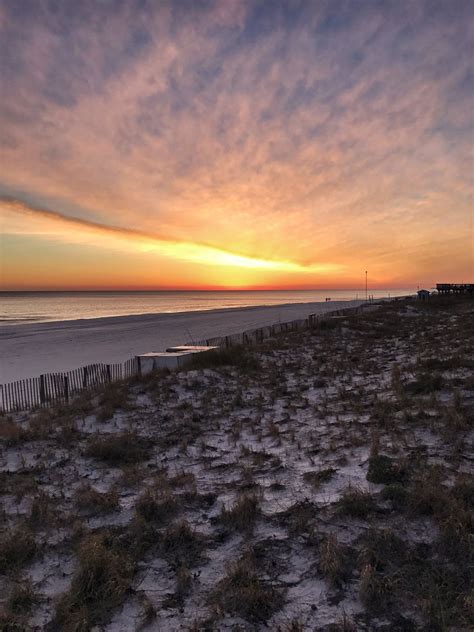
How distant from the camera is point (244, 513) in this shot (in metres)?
5.28

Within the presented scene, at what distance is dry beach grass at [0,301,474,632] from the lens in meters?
3.76

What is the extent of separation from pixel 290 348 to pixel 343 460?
1324 cm

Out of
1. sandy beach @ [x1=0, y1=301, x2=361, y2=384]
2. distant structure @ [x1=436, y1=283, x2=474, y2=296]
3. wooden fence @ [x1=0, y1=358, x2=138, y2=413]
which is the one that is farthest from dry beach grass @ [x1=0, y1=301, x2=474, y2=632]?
distant structure @ [x1=436, y1=283, x2=474, y2=296]

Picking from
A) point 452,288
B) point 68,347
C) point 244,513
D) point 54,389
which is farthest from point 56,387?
point 452,288

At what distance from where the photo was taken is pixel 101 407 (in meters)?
10.8

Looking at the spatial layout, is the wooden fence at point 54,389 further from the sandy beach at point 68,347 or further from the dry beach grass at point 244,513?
the sandy beach at point 68,347

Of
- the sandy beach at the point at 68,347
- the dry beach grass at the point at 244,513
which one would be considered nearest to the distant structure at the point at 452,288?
the sandy beach at the point at 68,347

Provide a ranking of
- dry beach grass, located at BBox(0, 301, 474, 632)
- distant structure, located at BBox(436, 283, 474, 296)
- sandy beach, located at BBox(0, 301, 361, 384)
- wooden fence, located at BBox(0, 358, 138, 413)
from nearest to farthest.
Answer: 1. dry beach grass, located at BBox(0, 301, 474, 632)
2. wooden fence, located at BBox(0, 358, 138, 413)
3. sandy beach, located at BBox(0, 301, 361, 384)
4. distant structure, located at BBox(436, 283, 474, 296)

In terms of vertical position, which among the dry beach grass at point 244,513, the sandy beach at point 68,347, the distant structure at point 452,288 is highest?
the distant structure at point 452,288

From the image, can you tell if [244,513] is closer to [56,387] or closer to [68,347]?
[56,387]

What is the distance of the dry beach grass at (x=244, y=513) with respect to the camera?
12.3 ft

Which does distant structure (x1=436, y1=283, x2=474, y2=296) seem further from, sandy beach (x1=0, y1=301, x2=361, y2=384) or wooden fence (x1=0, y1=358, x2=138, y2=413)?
wooden fence (x1=0, y1=358, x2=138, y2=413)

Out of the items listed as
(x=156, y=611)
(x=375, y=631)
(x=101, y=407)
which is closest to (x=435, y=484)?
(x=375, y=631)

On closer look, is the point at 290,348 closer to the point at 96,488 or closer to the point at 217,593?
the point at 96,488
